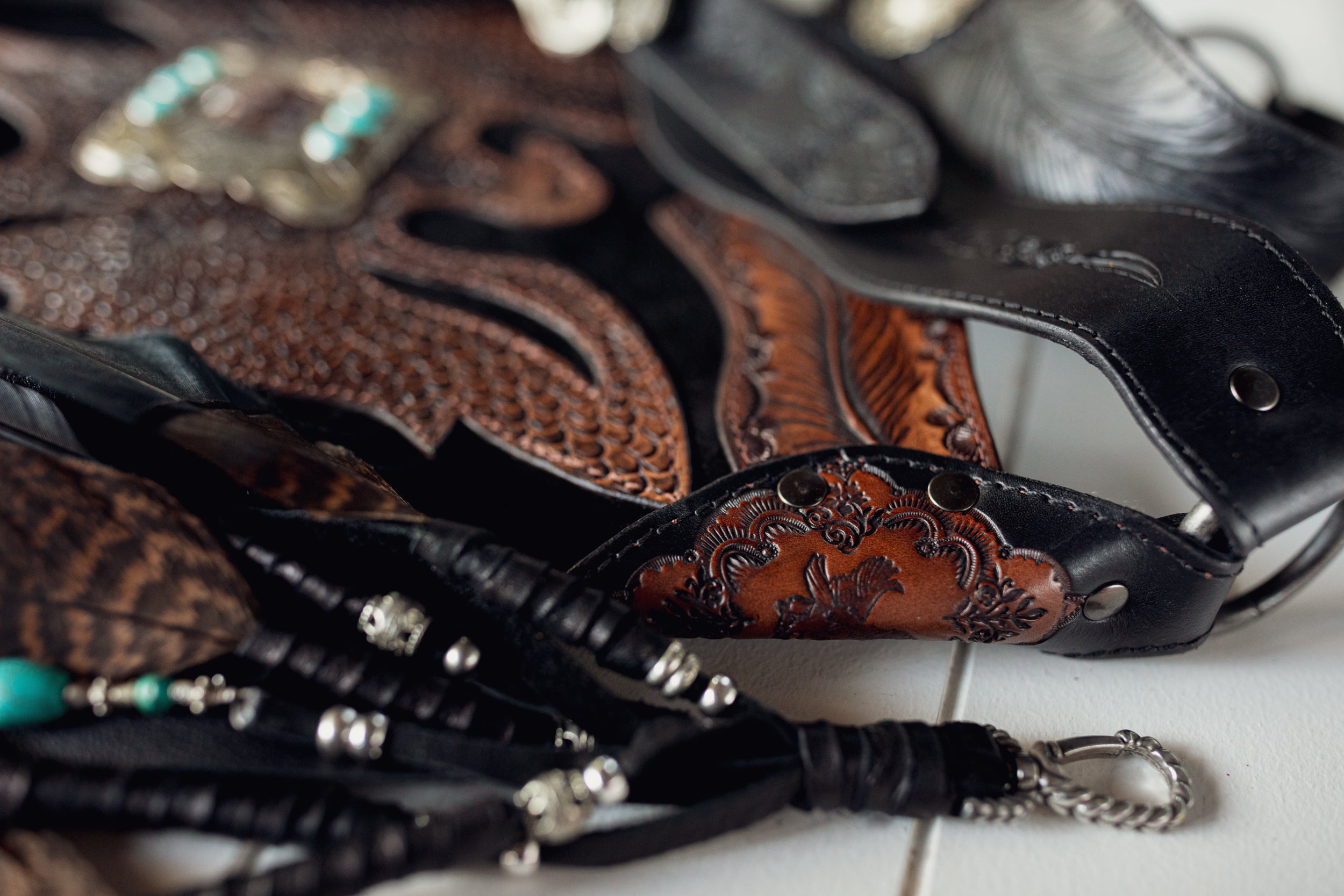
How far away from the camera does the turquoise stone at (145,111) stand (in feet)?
2.77

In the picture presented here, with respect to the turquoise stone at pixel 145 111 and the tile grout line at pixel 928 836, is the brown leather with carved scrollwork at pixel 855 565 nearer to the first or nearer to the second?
the tile grout line at pixel 928 836

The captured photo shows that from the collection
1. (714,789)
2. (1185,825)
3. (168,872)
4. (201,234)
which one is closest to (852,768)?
(714,789)

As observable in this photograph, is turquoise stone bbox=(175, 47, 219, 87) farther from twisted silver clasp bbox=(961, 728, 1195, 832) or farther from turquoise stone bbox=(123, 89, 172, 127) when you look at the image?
twisted silver clasp bbox=(961, 728, 1195, 832)

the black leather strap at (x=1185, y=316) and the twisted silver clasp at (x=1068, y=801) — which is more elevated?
the black leather strap at (x=1185, y=316)

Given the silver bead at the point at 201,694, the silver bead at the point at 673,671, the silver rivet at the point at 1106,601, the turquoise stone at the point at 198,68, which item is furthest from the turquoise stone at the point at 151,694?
the turquoise stone at the point at 198,68

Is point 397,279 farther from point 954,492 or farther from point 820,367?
point 954,492

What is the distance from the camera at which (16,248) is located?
728mm

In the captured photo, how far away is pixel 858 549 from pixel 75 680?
1.17 feet

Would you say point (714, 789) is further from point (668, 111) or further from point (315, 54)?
point (315, 54)

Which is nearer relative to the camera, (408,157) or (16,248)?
(16,248)

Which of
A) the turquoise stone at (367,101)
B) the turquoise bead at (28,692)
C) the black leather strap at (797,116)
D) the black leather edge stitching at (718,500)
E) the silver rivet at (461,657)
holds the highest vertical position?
the black leather strap at (797,116)

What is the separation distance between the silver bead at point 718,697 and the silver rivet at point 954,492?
137mm

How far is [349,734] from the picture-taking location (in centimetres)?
40

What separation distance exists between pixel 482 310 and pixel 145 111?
404mm
